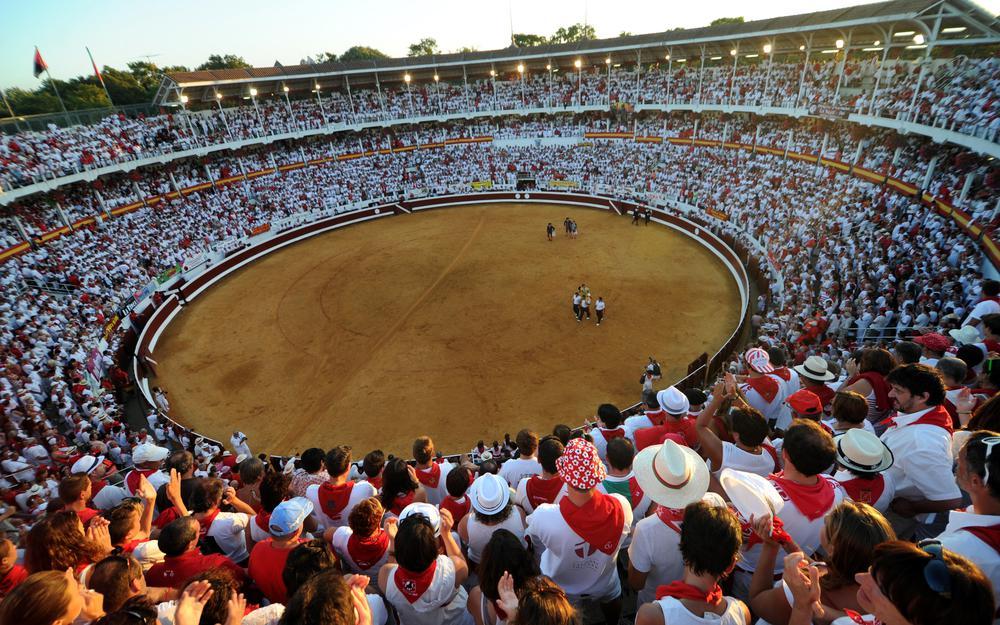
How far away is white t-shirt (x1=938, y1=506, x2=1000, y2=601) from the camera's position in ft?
8.23

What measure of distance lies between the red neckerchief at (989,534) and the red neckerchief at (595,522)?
6.95 ft

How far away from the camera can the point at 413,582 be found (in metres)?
3.35

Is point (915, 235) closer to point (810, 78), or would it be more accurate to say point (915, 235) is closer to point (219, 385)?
point (810, 78)

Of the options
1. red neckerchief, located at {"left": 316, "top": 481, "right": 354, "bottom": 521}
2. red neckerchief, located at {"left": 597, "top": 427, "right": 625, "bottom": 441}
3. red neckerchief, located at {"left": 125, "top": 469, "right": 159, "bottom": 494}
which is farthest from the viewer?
red neckerchief, located at {"left": 597, "top": 427, "right": 625, "bottom": 441}

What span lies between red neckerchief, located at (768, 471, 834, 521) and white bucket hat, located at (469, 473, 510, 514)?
2246 mm

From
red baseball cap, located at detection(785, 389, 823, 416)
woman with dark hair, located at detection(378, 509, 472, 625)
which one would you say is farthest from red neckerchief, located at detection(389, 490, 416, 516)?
red baseball cap, located at detection(785, 389, 823, 416)

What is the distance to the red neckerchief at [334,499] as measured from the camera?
529 cm

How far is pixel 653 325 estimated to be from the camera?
60.1 feet

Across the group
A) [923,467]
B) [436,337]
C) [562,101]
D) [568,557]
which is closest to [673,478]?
[568,557]

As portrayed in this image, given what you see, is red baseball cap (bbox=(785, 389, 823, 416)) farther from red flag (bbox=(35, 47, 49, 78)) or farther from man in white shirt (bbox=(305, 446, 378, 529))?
red flag (bbox=(35, 47, 49, 78))

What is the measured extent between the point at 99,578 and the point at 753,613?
445 cm

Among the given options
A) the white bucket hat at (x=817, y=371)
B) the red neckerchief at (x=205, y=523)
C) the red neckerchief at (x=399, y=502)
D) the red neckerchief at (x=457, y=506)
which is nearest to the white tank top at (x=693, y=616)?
the red neckerchief at (x=457, y=506)

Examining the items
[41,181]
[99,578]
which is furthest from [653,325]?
[41,181]

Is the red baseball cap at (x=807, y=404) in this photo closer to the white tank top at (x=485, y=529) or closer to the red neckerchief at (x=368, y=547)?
the white tank top at (x=485, y=529)
